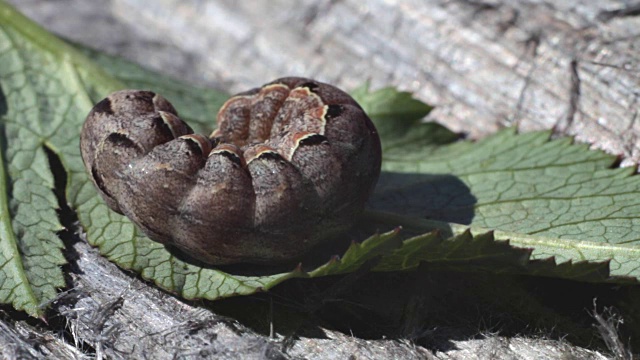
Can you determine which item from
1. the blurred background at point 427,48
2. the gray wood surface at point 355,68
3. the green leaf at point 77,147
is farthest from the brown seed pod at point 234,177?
the blurred background at point 427,48

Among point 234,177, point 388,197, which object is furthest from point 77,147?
point 388,197

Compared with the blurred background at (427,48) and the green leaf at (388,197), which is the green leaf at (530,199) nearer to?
the green leaf at (388,197)

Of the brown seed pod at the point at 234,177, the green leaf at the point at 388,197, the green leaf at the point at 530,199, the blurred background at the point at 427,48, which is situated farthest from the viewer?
the blurred background at the point at 427,48

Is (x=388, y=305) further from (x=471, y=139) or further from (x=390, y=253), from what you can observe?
(x=471, y=139)

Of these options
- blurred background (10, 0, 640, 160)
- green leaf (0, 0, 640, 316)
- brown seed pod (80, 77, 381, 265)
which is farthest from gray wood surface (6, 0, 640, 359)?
brown seed pod (80, 77, 381, 265)

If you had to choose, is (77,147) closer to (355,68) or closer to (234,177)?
(234,177)
